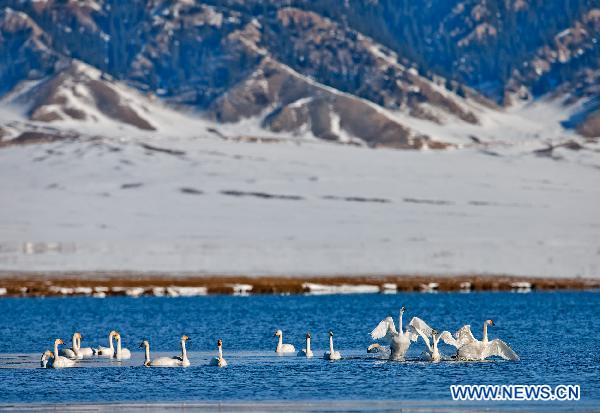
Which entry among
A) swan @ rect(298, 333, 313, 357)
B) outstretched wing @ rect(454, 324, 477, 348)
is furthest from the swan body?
outstretched wing @ rect(454, 324, 477, 348)

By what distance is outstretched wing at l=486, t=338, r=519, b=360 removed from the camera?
52.0 m

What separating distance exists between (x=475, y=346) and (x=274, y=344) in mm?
12984

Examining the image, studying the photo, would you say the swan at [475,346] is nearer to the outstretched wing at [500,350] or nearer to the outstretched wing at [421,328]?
the outstretched wing at [500,350]

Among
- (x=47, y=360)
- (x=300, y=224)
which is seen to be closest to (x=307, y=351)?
(x=47, y=360)

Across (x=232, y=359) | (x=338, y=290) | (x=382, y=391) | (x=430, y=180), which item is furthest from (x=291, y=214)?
(x=382, y=391)

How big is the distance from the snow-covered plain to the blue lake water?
27932 millimetres

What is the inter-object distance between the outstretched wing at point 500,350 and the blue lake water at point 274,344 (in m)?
0.43

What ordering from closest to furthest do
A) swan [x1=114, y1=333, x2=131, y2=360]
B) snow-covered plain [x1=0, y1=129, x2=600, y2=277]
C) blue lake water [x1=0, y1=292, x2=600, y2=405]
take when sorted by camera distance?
blue lake water [x1=0, y1=292, x2=600, y2=405] → swan [x1=114, y1=333, x2=131, y2=360] → snow-covered plain [x1=0, y1=129, x2=600, y2=277]

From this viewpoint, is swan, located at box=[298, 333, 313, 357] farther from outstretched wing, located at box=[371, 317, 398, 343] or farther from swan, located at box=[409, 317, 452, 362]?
swan, located at box=[409, 317, 452, 362]

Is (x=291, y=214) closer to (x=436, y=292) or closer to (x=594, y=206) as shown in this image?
(x=594, y=206)

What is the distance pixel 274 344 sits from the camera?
2530 inches

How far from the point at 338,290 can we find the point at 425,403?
253 feet

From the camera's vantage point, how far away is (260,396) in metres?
45.0

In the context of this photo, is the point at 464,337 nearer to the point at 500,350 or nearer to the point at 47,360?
the point at 500,350
